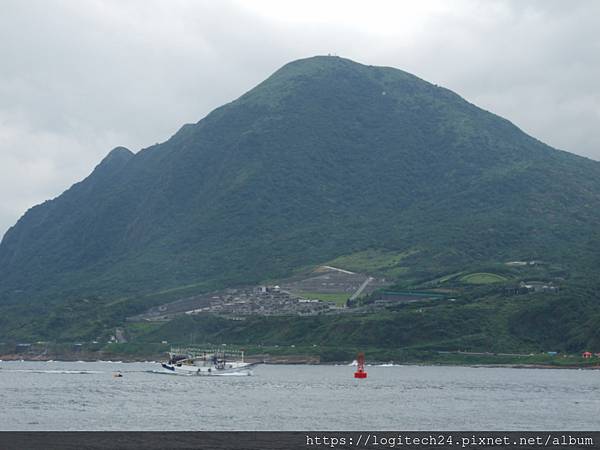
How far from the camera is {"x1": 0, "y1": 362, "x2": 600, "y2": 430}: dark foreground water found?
88.9m

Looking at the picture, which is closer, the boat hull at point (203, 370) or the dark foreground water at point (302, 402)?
the dark foreground water at point (302, 402)

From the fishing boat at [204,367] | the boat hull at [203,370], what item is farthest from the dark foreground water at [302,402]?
the fishing boat at [204,367]

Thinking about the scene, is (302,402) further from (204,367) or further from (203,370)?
(204,367)

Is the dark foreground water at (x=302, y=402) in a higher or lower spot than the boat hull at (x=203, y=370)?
lower

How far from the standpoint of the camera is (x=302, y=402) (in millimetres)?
113875

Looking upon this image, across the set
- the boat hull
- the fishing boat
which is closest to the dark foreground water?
the boat hull

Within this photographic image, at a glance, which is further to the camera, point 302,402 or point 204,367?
point 204,367

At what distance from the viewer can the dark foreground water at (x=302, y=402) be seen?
88.9 metres

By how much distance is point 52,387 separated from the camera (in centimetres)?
14400

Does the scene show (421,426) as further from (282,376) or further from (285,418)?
(282,376)

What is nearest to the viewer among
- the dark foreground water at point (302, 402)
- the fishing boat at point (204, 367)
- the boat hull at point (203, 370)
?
the dark foreground water at point (302, 402)

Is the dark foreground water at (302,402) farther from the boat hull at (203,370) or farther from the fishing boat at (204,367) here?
the fishing boat at (204,367)

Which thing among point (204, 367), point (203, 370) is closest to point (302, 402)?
point (203, 370)
